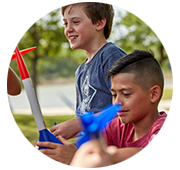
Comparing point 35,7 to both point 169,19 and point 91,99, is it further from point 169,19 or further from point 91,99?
point 91,99

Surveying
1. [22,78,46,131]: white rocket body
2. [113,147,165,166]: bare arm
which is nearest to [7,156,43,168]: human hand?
[22,78,46,131]: white rocket body

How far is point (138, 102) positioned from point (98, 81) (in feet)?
1.26

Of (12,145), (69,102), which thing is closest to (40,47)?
(12,145)

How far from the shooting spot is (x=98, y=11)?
1.67 meters

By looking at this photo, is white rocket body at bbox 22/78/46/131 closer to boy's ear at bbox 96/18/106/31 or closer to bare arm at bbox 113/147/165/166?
bare arm at bbox 113/147/165/166

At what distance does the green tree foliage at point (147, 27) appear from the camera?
9.34m

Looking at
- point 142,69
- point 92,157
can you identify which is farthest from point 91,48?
point 92,157

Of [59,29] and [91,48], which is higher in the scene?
[59,29]

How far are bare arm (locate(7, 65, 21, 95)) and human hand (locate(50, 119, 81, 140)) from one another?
437 millimetres

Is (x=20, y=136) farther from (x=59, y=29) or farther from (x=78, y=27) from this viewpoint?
(x=78, y=27)

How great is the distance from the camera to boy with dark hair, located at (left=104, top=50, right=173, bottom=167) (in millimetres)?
1150

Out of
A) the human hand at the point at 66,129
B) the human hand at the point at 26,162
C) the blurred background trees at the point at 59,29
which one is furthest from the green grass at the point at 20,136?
the human hand at the point at 26,162

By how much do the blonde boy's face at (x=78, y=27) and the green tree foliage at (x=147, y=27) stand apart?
306 inches

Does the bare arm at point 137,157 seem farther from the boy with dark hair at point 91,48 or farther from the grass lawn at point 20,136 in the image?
the grass lawn at point 20,136
